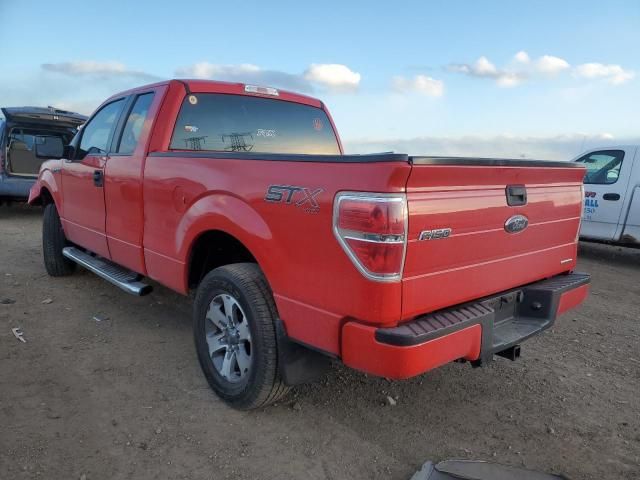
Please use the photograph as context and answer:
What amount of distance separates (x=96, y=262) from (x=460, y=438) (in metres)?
3.53

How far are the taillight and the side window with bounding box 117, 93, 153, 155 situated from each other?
2380mm

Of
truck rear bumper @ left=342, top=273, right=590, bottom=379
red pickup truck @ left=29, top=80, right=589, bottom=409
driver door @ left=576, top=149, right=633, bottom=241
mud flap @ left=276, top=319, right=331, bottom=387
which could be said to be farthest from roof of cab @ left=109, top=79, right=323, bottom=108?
driver door @ left=576, top=149, right=633, bottom=241

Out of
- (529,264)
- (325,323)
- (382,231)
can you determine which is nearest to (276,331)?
(325,323)

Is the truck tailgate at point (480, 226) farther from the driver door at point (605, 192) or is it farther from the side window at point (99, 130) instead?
the driver door at point (605, 192)

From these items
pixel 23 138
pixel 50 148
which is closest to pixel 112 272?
pixel 50 148

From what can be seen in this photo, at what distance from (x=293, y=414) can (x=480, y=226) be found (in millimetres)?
1546

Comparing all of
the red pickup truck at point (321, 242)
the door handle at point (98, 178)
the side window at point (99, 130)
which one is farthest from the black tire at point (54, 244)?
the red pickup truck at point (321, 242)

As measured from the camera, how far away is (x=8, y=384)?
3244 millimetres

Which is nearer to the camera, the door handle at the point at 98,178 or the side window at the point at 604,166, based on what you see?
the door handle at the point at 98,178

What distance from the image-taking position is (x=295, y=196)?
A: 7.98ft

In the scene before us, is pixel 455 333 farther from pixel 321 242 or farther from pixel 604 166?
pixel 604 166

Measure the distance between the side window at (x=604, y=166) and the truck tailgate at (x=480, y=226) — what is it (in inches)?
218

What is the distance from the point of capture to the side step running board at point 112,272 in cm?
387

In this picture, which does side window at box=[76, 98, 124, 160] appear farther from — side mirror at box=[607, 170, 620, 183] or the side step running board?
side mirror at box=[607, 170, 620, 183]
